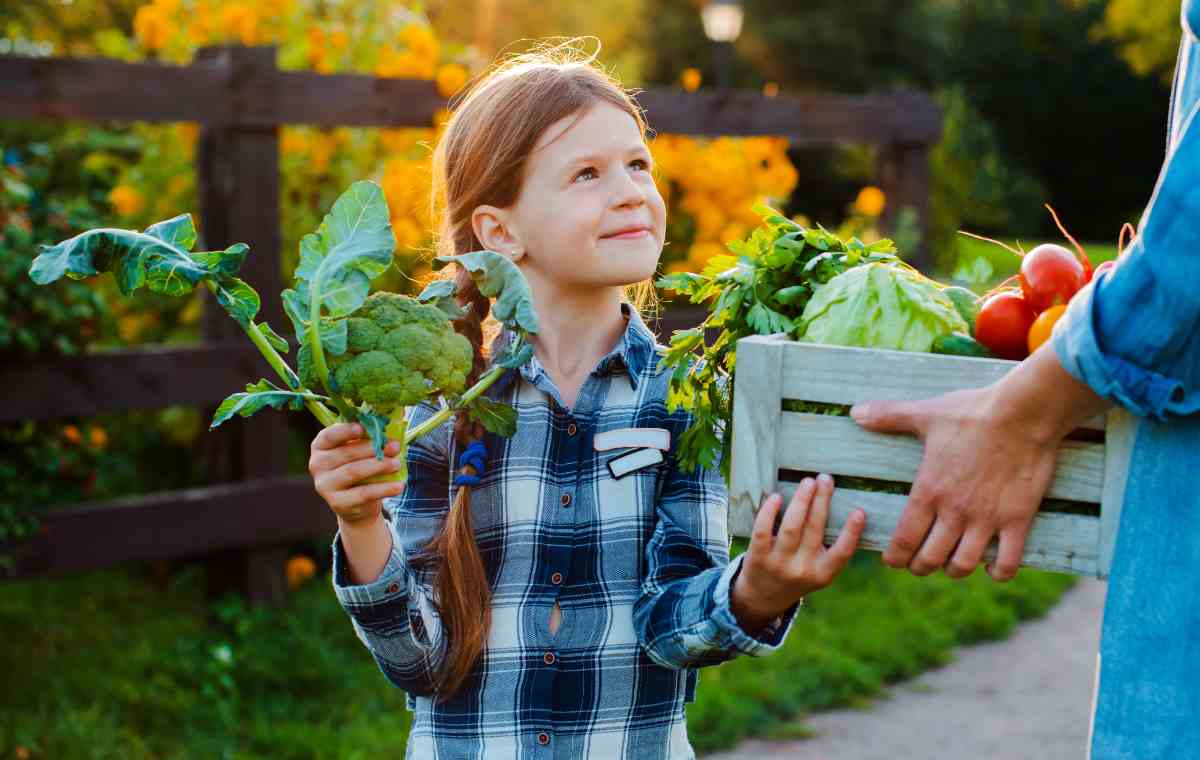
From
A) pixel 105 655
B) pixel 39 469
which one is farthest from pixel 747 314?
pixel 105 655

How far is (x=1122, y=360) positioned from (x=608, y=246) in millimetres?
855

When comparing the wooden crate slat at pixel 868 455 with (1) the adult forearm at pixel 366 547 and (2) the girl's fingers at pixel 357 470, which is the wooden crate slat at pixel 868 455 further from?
(1) the adult forearm at pixel 366 547

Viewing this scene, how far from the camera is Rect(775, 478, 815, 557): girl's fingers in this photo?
1646 mm

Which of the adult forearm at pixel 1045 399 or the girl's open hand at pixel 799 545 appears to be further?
the girl's open hand at pixel 799 545

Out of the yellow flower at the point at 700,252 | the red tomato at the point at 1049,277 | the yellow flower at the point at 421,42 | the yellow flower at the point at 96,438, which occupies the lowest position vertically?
the yellow flower at the point at 96,438

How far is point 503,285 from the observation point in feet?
5.63

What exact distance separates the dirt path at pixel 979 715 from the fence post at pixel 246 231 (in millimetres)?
1928

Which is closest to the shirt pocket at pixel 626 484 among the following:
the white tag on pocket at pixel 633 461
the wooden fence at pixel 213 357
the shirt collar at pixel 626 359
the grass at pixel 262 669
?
the white tag on pocket at pixel 633 461

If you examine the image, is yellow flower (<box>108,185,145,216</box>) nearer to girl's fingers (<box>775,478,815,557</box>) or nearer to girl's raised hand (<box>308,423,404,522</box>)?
girl's raised hand (<box>308,423,404,522</box>)

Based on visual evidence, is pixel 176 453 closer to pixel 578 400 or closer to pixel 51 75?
pixel 51 75

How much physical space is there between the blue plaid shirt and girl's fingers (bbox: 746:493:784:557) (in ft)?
0.84

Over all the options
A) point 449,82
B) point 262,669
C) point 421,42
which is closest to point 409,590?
point 262,669

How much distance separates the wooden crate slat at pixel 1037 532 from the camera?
152 centimetres

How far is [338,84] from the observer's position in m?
4.94
